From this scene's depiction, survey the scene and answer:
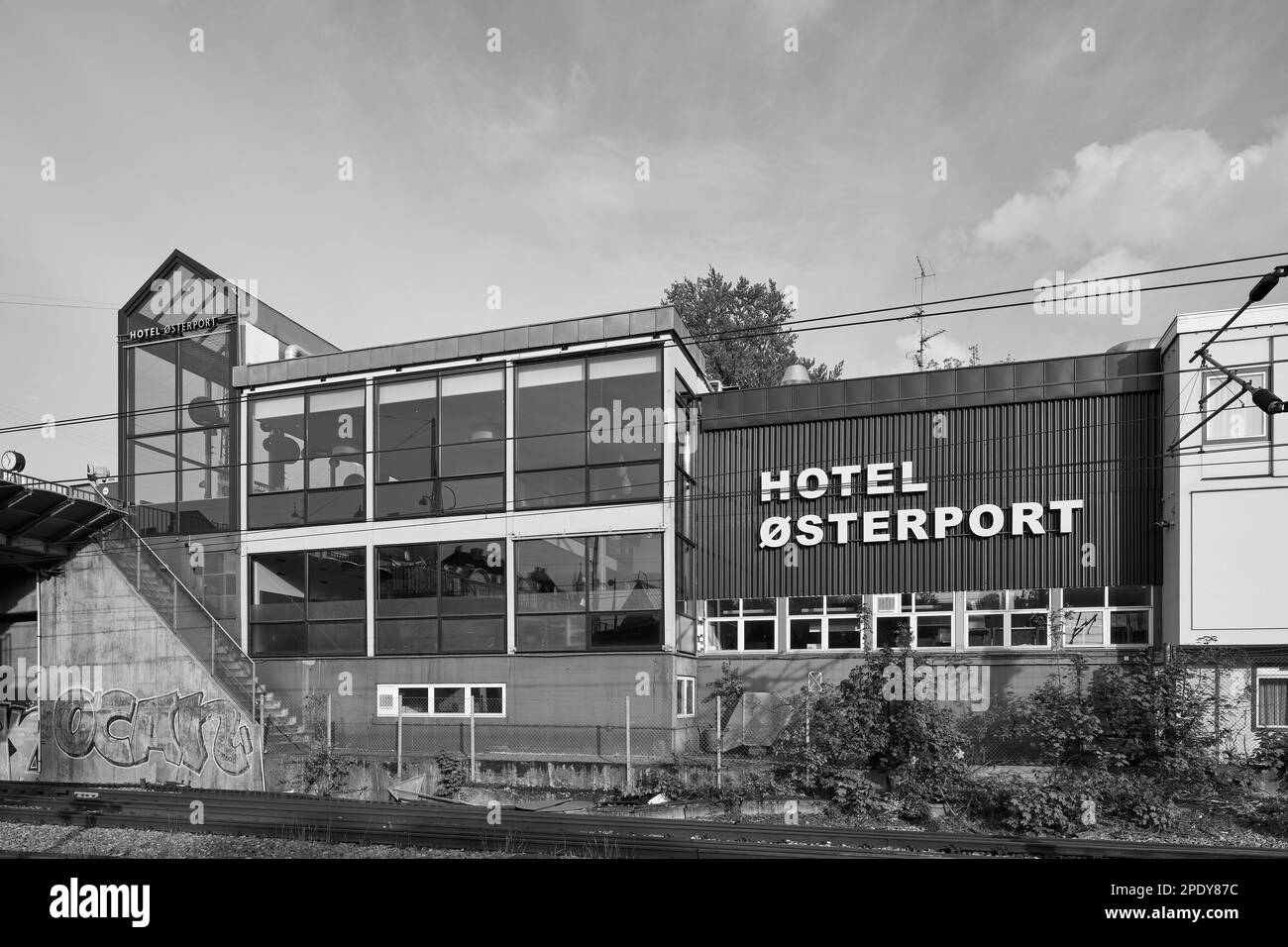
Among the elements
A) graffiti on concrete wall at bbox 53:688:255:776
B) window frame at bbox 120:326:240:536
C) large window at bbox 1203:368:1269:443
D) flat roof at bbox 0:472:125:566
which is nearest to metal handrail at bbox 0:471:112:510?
flat roof at bbox 0:472:125:566

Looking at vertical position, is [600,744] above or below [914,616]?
below

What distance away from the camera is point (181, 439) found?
23672 millimetres

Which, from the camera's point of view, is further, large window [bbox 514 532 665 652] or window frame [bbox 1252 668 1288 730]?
large window [bbox 514 532 665 652]

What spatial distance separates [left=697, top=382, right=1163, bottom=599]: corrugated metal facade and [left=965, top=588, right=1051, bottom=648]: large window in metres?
0.45

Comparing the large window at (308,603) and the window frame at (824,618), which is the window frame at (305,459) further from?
the window frame at (824,618)

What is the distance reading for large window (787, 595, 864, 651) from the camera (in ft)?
68.1

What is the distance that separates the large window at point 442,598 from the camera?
20.8 m

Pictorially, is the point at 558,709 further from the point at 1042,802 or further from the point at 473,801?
the point at 1042,802

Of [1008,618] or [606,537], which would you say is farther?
[606,537]

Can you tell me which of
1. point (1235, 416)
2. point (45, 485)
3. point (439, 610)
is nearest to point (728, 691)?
point (439, 610)

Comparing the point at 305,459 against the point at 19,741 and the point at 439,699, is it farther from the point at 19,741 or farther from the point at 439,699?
the point at 19,741

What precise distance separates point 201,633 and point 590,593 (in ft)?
31.9

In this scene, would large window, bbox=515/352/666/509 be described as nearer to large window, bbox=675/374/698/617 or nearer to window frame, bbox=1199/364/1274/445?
large window, bbox=675/374/698/617
